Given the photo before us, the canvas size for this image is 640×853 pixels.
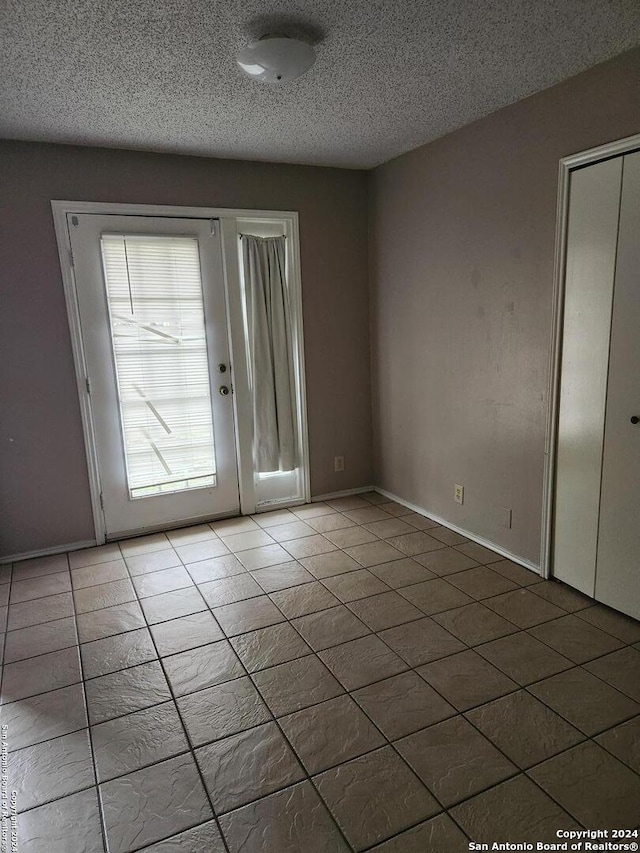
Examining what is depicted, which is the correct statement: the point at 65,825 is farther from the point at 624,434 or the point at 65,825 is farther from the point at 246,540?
the point at 624,434

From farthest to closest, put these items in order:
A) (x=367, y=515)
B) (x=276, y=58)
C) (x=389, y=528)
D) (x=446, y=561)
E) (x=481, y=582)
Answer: (x=367, y=515) → (x=389, y=528) → (x=446, y=561) → (x=481, y=582) → (x=276, y=58)

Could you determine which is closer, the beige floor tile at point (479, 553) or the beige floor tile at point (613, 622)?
the beige floor tile at point (613, 622)

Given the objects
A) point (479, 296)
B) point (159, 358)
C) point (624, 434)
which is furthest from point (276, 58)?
point (624, 434)

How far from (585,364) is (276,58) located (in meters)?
1.80

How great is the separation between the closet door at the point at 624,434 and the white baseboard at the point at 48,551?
2.91 meters

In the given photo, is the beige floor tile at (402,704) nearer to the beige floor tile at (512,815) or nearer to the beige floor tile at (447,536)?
the beige floor tile at (512,815)

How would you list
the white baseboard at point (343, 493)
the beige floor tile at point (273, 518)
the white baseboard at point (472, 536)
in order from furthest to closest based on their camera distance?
the white baseboard at point (343, 493)
the beige floor tile at point (273, 518)
the white baseboard at point (472, 536)

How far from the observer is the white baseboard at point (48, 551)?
128 inches

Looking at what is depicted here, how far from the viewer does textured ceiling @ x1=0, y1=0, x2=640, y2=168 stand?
1816 mm

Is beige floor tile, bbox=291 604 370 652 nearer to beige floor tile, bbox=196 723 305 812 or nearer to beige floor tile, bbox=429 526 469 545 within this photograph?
beige floor tile, bbox=196 723 305 812

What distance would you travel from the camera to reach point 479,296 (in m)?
3.05

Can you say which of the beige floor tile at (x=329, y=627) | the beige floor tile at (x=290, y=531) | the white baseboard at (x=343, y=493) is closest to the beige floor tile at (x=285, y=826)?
the beige floor tile at (x=329, y=627)

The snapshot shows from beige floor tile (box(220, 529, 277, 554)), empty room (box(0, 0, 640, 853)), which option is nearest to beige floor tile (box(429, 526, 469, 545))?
empty room (box(0, 0, 640, 853))

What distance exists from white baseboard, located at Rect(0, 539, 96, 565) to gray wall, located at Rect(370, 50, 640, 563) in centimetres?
217
